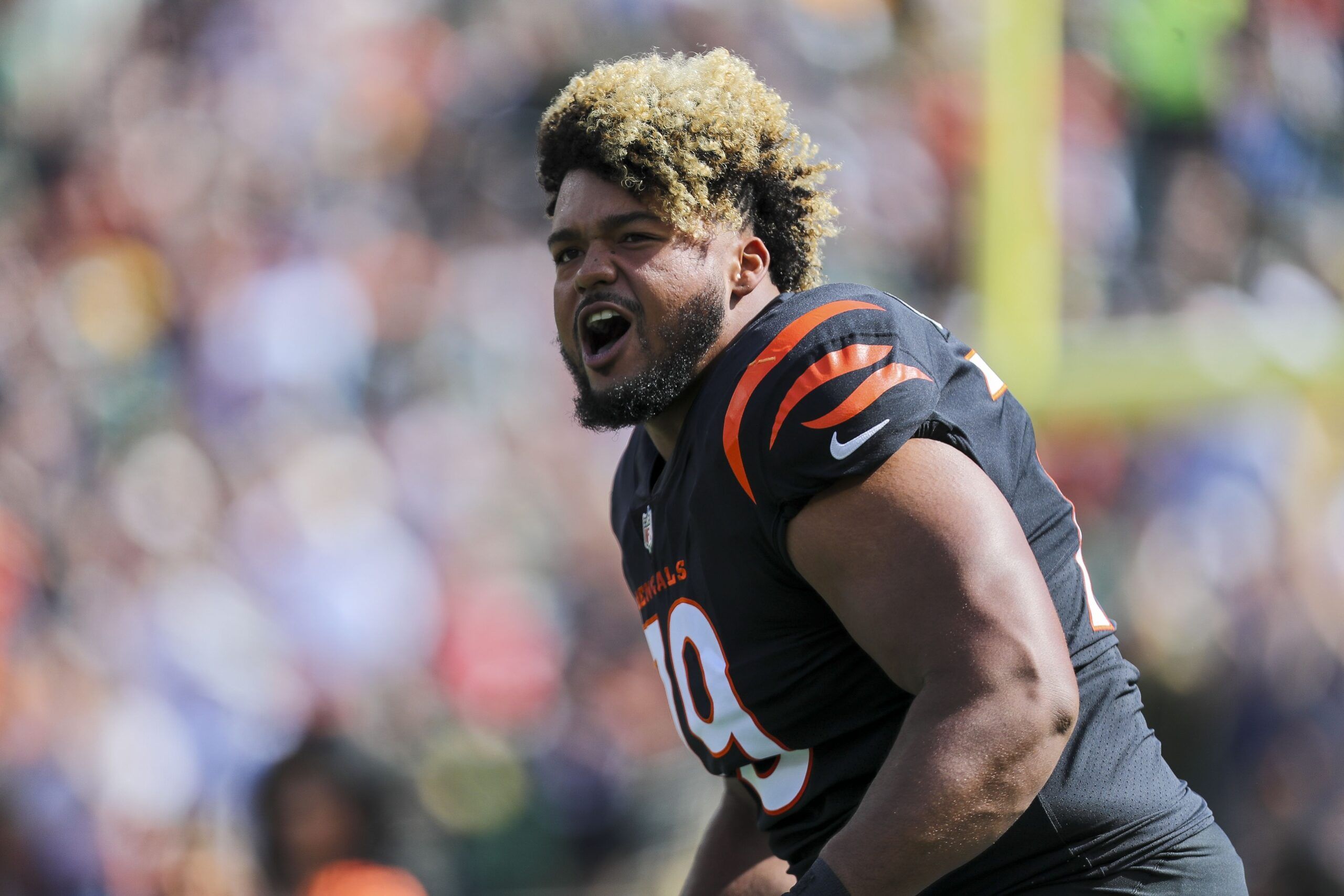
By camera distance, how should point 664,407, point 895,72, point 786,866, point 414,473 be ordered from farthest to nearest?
point 895,72
point 414,473
point 786,866
point 664,407

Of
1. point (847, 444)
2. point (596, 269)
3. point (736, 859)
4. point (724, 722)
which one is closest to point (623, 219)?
point (596, 269)

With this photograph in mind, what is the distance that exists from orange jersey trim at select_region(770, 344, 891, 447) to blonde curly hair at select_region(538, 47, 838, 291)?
443 mm

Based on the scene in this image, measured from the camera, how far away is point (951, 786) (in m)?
1.54

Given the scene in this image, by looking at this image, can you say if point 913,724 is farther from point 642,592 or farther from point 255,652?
point 255,652

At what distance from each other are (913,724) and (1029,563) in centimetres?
24

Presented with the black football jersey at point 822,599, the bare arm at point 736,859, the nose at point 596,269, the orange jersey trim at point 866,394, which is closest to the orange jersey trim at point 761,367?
the black football jersey at point 822,599

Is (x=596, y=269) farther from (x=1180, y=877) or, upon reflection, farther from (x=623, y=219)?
(x=1180, y=877)

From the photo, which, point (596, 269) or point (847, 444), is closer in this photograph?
point (847, 444)

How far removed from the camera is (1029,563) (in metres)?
1.61

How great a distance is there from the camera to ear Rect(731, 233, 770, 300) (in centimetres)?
213

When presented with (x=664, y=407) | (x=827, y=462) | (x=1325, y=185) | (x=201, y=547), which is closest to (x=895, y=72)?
(x=1325, y=185)

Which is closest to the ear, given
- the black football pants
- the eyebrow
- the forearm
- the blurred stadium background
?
the eyebrow

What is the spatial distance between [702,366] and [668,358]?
6 cm

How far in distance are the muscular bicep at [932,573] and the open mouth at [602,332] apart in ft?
1.70
